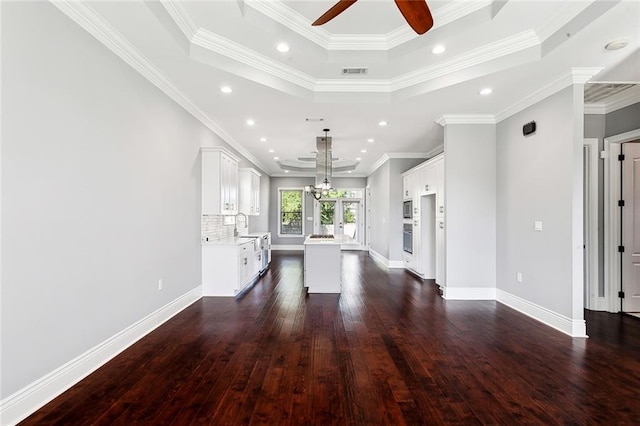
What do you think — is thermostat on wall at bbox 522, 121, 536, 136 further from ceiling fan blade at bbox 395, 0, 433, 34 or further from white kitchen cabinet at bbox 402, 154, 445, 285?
ceiling fan blade at bbox 395, 0, 433, 34

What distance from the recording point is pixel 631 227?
13.4 feet

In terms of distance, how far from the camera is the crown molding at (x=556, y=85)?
10.8ft

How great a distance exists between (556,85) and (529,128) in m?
0.58

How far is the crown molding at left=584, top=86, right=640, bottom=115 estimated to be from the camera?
12.8 ft

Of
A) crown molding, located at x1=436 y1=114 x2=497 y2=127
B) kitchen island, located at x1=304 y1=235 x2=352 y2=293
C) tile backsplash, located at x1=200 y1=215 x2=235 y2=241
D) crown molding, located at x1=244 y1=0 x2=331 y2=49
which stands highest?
crown molding, located at x1=244 y1=0 x2=331 y2=49

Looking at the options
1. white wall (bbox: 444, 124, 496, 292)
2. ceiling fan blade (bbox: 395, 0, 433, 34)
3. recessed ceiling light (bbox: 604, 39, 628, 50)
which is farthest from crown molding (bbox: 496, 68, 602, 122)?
Result: ceiling fan blade (bbox: 395, 0, 433, 34)

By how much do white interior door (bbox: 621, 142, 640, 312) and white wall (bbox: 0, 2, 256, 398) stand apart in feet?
19.7

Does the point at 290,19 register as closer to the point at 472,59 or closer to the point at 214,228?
the point at 472,59

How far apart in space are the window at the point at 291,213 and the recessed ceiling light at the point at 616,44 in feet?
30.5

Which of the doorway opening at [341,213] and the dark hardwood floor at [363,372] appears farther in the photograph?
the doorway opening at [341,213]

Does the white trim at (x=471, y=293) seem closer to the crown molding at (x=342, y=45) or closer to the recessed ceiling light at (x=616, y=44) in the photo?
the crown molding at (x=342, y=45)

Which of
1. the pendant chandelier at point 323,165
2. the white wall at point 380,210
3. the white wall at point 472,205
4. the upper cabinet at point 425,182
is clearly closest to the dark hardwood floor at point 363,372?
the white wall at point 472,205

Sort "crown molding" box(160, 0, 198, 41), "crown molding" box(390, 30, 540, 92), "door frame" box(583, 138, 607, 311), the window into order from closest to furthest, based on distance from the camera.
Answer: "crown molding" box(160, 0, 198, 41)
"crown molding" box(390, 30, 540, 92)
"door frame" box(583, 138, 607, 311)
the window

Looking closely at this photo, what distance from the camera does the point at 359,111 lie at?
4492 mm
